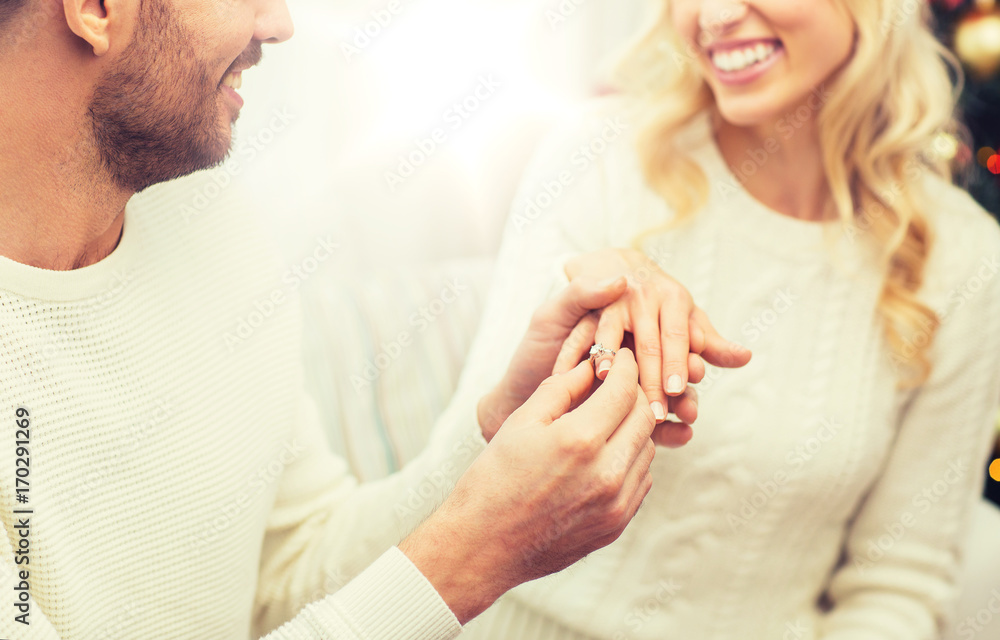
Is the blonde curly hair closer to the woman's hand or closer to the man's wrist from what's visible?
the woman's hand

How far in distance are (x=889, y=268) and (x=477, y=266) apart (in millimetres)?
769

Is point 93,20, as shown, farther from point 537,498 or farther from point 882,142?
point 882,142

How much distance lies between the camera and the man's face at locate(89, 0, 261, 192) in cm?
77

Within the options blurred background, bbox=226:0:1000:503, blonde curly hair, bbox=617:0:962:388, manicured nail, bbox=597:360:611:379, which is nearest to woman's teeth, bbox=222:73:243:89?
blurred background, bbox=226:0:1000:503

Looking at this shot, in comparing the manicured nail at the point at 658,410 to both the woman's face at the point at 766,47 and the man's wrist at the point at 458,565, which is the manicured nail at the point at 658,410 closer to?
the man's wrist at the point at 458,565

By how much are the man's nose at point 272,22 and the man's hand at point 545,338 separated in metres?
0.45

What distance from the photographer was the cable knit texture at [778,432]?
1.13m

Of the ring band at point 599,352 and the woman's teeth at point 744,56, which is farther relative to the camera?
the woman's teeth at point 744,56

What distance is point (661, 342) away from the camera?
899 mm

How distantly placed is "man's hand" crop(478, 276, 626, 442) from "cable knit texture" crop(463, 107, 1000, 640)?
5.4 inches

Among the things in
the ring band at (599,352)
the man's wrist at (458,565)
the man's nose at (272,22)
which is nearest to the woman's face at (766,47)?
the ring band at (599,352)

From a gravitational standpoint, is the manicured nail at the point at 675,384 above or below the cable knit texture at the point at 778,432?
above

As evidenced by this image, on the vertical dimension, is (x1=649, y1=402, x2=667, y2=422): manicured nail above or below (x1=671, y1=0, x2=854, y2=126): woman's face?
below

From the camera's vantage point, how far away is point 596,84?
189 centimetres
